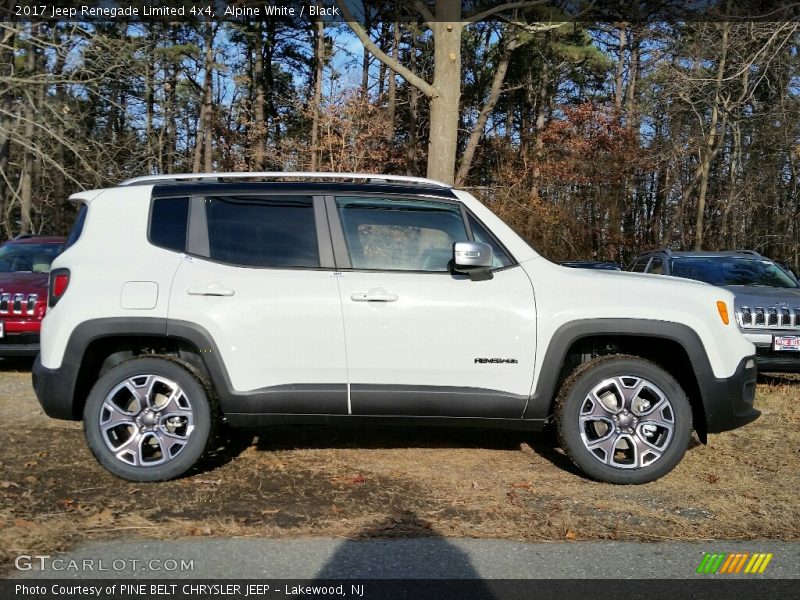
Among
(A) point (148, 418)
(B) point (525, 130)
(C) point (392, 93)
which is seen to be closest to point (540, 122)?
(B) point (525, 130)

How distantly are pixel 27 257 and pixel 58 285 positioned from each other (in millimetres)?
5953

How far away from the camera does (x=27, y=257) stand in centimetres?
1009

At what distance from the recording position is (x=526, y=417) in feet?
15.9

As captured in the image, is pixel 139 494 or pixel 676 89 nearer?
pixel 139 494

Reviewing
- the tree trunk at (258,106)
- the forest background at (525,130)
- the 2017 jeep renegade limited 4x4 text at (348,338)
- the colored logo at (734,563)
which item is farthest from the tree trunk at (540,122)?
the colored logo at (734,563)

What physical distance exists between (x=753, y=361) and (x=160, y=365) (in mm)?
3895

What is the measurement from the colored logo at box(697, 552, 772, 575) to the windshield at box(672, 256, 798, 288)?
20.4ft

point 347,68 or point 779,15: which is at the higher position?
point 347,68

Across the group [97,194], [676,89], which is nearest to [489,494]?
[97,194]

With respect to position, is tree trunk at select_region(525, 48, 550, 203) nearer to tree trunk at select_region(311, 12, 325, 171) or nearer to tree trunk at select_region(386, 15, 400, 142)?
tree trunk at select_region(386, 15, 400, 142)

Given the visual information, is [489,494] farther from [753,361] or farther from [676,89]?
[676,89]

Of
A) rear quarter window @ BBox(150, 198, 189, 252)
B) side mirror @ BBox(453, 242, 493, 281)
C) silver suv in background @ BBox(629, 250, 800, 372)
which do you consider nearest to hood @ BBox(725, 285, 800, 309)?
silver suv in background @ BBox(629, 250, 800, 372)

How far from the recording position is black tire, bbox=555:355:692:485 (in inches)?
189

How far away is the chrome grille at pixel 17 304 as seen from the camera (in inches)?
332
